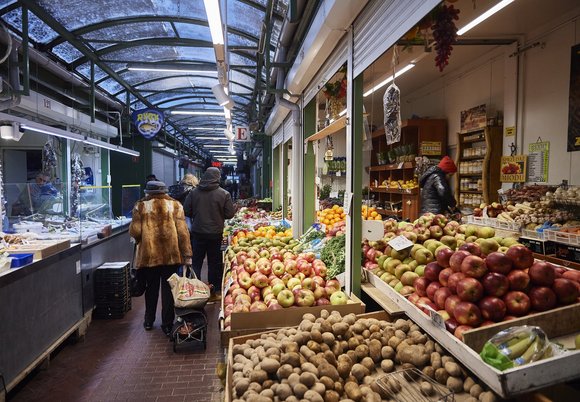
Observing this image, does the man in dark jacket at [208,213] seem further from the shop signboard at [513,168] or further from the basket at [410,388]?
the shop signboard at [513,168]

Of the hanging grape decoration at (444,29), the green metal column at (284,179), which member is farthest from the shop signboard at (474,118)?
the hanging grape decoration at (444,29)

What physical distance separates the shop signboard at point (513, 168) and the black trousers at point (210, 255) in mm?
4699

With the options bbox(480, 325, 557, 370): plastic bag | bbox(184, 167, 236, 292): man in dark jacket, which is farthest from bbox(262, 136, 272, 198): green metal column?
bbox(480, 325, 557, 370): plastic bag

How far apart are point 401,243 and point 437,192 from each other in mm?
3510

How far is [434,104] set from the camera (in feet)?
29.0

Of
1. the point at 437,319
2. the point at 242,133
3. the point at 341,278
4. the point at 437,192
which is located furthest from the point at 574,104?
the point at 242,133

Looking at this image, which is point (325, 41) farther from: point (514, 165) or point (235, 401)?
point (514, 165)

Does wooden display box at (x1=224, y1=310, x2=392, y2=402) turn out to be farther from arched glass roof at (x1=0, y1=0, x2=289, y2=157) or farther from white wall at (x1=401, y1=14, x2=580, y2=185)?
white wall at (x1=401, y1=14, x2=580, y2=185)

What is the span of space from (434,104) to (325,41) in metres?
6.59

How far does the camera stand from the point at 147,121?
9172 millimetres

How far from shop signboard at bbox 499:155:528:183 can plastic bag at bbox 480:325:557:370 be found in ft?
16.1

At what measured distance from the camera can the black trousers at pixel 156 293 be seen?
182 inches

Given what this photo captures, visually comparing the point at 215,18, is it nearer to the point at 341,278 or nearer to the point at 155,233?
the point at 341,278

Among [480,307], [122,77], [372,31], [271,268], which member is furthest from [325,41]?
[122,77]
